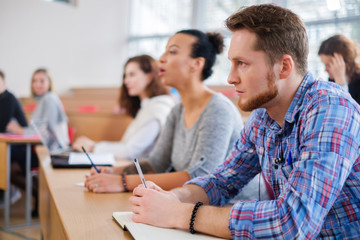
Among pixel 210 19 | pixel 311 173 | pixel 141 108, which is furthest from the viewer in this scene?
pixel 210 19

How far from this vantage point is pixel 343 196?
0.80m

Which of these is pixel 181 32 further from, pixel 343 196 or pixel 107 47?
pixel 107 47

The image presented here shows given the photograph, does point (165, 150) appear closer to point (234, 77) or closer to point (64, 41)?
point (234, 77)

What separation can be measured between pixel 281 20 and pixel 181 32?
2.79 feet

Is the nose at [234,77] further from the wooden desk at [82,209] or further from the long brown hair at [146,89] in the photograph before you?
the long brown hair at [146,89]

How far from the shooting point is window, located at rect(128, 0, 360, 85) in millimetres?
3793

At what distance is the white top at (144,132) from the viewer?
85.6 inches

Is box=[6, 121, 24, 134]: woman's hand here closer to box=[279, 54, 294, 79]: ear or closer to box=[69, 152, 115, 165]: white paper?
box=[69, 152, 115, 165]: white paper

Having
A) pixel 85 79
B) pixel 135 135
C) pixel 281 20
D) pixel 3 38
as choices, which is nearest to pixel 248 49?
pixel 281 20

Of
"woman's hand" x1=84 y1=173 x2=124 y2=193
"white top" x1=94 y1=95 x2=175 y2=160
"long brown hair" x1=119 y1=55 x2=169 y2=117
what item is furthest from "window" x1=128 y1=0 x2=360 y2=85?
"woman's hand" x1=84 y1=173 x2=124 y2=193

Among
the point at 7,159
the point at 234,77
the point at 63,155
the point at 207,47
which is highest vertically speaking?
Answer: the point at 207,47

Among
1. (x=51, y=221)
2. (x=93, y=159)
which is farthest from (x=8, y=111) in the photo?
(x=51, y=221)

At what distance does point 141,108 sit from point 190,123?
1015mm

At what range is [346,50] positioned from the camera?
4.61 ft
